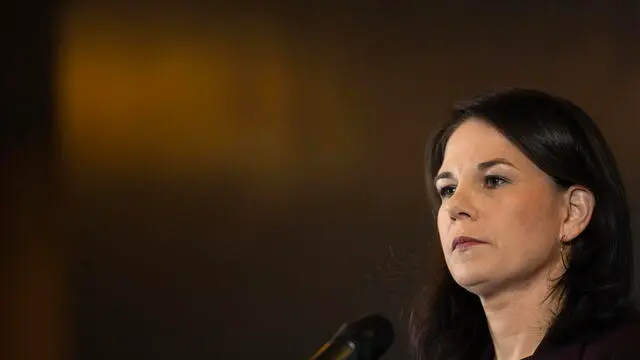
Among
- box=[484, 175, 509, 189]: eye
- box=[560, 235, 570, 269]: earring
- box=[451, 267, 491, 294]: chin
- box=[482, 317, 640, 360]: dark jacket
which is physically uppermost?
box=[484, 175, 509, 189]: eye

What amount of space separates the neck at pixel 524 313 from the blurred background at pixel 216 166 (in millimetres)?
653

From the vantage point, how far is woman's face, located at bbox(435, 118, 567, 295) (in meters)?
1.00

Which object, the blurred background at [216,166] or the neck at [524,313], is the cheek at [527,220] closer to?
the neck at [524,313]

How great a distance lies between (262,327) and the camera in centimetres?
176

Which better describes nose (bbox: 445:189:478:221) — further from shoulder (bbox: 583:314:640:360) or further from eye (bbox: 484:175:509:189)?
shoulder (bbox: 583:314:640:360)

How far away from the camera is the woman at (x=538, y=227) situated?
996mm

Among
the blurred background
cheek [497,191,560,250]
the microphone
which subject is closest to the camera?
the microphone

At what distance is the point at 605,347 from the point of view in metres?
0.95

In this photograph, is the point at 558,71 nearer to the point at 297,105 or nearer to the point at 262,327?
the point at 297,105

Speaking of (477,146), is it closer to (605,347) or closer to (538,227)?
(538,227)

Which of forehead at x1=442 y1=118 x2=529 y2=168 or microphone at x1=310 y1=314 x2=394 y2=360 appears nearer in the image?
microphone at x1=310 y1=314 x2=394 y2=360

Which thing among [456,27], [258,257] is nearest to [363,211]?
[258,257]

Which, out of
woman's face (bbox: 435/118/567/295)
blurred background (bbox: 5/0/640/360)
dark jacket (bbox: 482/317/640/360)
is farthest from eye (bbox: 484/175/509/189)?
blurred background (bbox: 5/0/640/360)

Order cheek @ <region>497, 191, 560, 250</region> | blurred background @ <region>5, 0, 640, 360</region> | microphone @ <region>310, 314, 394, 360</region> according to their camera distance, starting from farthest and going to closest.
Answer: blurred background @ <region>5, 0, 640, 360</region> < cheek @ <region>497, 191, 560, 250</region> < microphone @ <region>310, 314, 394, 360</region>
